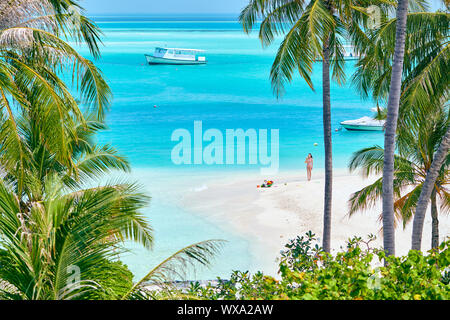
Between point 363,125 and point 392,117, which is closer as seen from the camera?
point 392,117

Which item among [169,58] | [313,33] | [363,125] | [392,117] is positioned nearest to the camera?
[392,117]

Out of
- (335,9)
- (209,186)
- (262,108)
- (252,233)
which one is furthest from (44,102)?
(262,108)

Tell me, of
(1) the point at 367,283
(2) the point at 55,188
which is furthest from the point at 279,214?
(1) the point at 367,283

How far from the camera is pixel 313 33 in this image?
924 centimetres

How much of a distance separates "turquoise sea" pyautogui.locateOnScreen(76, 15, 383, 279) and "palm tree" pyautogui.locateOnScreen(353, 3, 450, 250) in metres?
5.99

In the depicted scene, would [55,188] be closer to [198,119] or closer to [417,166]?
[417,166]

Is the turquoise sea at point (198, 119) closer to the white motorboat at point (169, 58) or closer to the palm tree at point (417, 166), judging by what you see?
the white motorboat at point (169, 58)

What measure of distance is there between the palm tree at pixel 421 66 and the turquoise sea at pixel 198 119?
5.99m

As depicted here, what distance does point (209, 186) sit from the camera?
25141 mm

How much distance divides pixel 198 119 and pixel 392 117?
3784 cm

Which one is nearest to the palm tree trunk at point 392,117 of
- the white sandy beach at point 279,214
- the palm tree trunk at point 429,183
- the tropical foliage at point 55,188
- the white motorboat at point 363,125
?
the palm tree trunk at point 429,183
